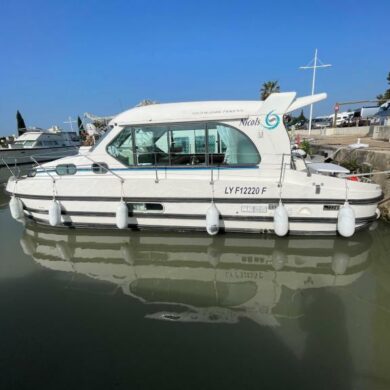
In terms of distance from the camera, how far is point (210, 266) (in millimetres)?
5199

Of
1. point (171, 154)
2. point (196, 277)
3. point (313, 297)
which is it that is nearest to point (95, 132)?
point (171, 154)

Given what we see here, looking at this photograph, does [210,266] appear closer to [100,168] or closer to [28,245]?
[100,168]

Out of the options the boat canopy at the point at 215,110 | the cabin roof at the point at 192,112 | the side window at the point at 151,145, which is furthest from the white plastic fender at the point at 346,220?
the side window at the point at 151,145

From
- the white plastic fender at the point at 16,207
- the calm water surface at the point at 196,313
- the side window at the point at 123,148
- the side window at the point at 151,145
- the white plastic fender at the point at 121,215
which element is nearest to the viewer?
the calm water surface at the point at 196,313

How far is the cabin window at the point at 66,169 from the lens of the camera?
21.3 ft

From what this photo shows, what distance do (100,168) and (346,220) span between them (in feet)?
16.1

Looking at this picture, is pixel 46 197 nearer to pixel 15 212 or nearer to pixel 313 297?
pixel 15 212

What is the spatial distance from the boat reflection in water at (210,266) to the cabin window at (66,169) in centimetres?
132

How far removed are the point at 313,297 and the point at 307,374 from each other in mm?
1432

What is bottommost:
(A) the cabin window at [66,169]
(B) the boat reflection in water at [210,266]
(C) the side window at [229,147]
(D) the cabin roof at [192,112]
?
(B) the boat reflection in water at [210,266]

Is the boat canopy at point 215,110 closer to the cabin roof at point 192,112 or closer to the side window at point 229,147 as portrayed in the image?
the cabin roof at point 192,112

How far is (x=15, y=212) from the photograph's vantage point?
6.69 meters

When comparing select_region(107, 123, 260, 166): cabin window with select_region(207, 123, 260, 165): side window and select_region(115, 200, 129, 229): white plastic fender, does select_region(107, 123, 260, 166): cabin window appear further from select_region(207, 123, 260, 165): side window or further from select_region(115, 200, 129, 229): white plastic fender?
select_region(115, 200, 129, 229): white plastic fender

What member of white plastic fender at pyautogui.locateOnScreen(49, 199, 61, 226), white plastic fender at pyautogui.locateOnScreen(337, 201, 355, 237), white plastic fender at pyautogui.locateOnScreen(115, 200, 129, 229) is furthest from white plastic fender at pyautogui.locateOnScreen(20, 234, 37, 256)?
white plastic fender at pyautogui.locateOnScreen(337, 201, 355, 237)
